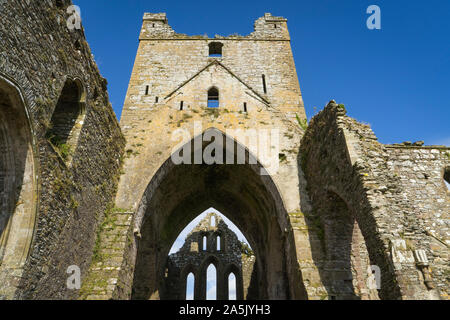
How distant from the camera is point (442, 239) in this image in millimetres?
7328

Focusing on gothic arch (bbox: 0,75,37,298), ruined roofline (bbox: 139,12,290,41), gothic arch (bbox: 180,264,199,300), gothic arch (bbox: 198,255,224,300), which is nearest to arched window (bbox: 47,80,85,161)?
gothic arch (bbox: 0,75,37,298)

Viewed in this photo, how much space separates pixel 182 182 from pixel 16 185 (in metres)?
7.05

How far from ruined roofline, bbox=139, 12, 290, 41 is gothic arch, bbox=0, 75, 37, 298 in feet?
39.6

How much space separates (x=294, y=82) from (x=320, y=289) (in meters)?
9.24

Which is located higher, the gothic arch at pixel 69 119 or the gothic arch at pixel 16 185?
the gothic arch at pixel 69 119

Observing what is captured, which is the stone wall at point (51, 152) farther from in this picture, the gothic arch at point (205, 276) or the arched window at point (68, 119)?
the gothic arch at point (205, 276)

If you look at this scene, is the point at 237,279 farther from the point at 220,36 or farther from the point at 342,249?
the point at 220,36

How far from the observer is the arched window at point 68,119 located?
6.57 meters

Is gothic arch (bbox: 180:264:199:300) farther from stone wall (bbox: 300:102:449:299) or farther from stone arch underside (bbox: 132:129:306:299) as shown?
stone wall (bbox: 300:102:449:299)

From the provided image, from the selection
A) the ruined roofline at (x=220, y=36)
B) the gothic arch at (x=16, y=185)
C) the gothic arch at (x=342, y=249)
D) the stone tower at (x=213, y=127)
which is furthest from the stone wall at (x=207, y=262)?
the gothic arch at (x=16, y=185)

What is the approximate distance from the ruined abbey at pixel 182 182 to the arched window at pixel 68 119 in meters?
0.03

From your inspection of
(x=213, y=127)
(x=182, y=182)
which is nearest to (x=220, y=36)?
(x=213, y=127)
